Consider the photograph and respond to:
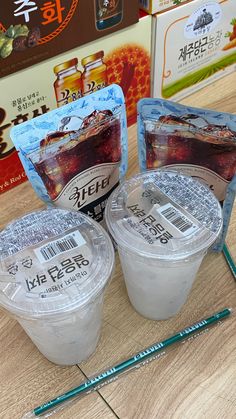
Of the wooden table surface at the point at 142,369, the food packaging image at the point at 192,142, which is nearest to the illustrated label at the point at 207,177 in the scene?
the food packaging image at the point at 192,142

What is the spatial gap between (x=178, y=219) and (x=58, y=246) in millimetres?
134

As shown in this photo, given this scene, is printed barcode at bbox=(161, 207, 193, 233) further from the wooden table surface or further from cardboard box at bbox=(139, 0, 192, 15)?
cardboard box at bbox=(139, 0, 192, 15)

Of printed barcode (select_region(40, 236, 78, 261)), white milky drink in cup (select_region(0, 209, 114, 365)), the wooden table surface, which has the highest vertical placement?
printed barcode (select_region(40, 236, 78, 261))

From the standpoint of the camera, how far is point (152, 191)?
1.77 feet

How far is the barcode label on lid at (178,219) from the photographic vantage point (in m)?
0.49

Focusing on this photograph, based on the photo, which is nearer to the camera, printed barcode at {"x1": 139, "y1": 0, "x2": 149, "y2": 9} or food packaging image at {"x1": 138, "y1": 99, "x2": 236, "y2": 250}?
food packaging image at {"x1": 138, "y1": 99, "x2": 236, "y2": 250}

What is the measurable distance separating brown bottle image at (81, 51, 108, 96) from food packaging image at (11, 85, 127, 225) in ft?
0.48

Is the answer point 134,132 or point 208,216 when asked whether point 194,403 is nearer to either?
point 208,216

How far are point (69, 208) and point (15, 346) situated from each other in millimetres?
179

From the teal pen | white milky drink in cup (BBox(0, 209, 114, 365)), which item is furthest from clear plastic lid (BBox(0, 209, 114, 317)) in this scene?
the teal pen

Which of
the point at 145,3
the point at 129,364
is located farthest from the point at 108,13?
the point at 129,364

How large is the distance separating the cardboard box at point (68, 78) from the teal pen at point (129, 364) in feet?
1.11

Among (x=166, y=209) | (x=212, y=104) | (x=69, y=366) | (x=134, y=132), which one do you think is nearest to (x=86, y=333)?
(x=69, y=366)

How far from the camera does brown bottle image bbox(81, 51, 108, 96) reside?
0.67 meters
